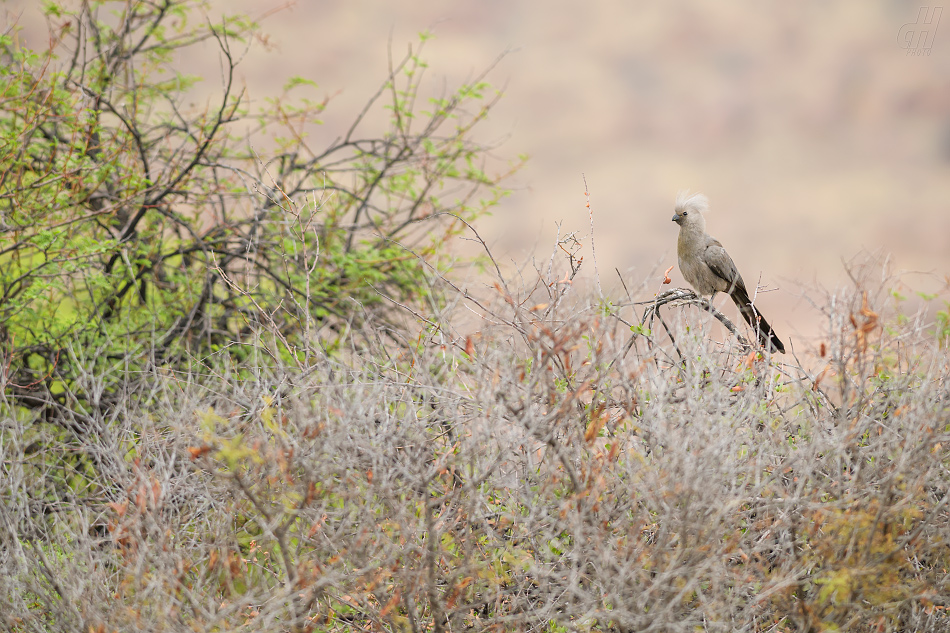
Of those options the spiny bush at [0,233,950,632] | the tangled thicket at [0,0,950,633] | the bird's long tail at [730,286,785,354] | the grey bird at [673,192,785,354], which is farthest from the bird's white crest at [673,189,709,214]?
the spiny bush at [0,233,950,632]

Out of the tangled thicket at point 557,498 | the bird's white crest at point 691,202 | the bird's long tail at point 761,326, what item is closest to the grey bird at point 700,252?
the bird's white crest at point 691,202

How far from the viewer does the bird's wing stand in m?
5.34

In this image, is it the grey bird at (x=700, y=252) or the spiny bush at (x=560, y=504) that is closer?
the spiny bush at (x=560, y=504)

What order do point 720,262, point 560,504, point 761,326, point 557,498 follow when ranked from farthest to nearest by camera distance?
point 720,262 < point 761,326 < point 557,498 < point 560,504

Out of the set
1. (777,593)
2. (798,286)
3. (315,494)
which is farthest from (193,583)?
(798,286)

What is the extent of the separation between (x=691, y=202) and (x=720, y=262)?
0.46 meters

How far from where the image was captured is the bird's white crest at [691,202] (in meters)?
5.38

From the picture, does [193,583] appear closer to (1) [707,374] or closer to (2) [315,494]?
(2) [315,494]

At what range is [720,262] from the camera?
17.5 feet

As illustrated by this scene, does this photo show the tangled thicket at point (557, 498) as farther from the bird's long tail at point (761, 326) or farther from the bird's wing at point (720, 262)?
the bird's wing at point (720, 262)

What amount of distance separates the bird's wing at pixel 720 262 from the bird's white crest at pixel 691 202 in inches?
9.4

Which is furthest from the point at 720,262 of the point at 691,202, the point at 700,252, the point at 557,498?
the point at 557,498

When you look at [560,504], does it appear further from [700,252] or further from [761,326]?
[700,252]

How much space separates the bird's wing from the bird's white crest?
0.24 metres
